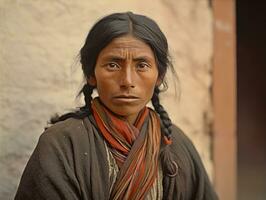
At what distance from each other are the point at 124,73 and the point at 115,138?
170mm

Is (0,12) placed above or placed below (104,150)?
above

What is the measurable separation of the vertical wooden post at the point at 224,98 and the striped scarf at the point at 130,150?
1139 mm

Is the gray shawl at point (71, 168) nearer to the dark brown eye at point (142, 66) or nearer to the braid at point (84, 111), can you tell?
the braid at point (84, 111)

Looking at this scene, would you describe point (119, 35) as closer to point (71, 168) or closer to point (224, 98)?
point (71, 168)

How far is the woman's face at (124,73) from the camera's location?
1355 millimetres

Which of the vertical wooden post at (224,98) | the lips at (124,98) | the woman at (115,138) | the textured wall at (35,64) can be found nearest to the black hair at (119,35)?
the woman at (115,138)

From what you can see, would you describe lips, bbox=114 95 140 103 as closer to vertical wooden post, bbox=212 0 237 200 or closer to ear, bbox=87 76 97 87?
ear, bbox=87 76 97 87

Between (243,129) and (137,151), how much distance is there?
2210 mm

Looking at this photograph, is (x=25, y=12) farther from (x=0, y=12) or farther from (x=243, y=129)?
(x=243, y=129)

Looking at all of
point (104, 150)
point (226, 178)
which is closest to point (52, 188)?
point (104, 150)

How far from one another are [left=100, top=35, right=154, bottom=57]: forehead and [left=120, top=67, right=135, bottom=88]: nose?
0.05 meters

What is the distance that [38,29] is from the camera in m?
1.87

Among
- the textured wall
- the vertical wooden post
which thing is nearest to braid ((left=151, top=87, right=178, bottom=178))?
the textured wall

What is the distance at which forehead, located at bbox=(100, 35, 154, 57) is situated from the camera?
1.36 metres
